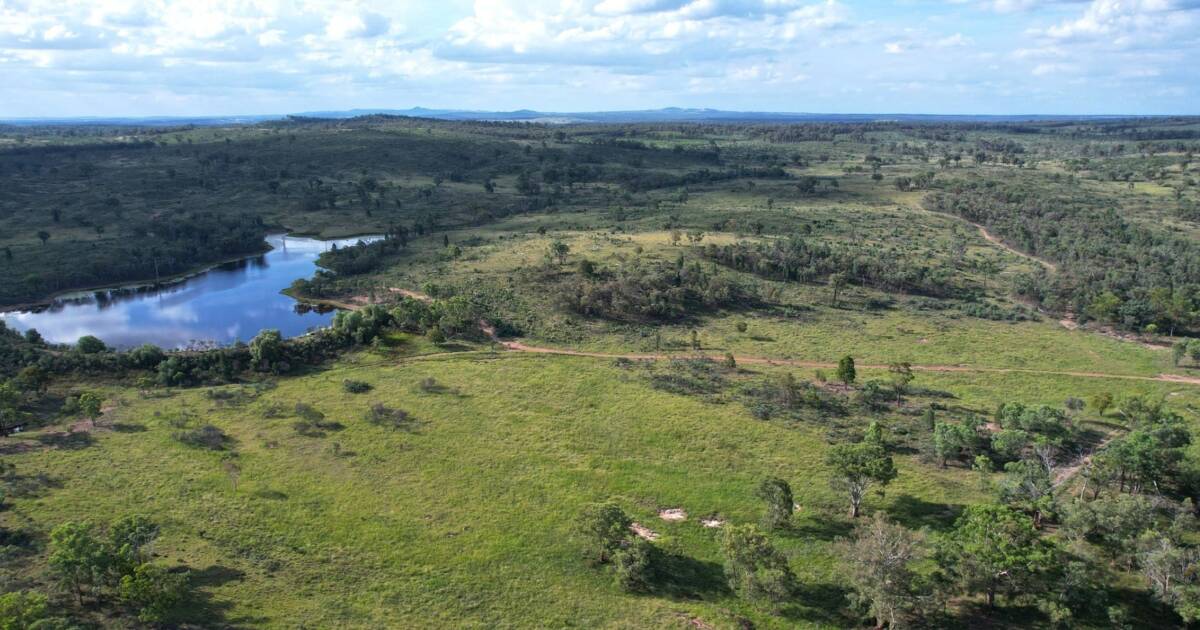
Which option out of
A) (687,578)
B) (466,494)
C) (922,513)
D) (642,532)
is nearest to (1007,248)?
(922,513)

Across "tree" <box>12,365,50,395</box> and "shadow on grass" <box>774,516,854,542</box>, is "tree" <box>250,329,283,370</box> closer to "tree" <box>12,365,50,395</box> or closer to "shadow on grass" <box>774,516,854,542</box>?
"tree" <box>12,365,50,395</box>

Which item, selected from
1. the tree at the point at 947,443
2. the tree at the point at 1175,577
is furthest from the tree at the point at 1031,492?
the tree at the point at 1175,577

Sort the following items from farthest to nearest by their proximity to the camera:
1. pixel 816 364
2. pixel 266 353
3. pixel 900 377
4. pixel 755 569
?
pixel 816 364 < pixel 266 353 < pixel 900 377 < pixel 755 569

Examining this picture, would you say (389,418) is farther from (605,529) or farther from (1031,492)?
(1031,492)

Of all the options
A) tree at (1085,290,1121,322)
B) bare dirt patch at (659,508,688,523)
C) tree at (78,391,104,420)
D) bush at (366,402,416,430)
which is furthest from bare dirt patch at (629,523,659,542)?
tree at (1085,290,1121,322)

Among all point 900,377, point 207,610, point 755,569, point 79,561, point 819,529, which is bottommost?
point 819,529

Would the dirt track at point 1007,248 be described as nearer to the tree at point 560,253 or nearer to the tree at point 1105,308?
the tree at point 1105,308
